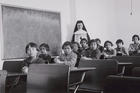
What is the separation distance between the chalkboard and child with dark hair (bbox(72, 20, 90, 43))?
1.66 ft

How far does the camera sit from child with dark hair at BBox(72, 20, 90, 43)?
6.85 meters

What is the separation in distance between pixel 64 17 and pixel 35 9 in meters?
1.09

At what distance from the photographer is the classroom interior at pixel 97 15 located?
6266mm

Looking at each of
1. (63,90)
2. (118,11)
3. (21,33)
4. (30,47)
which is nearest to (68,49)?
(30,47)

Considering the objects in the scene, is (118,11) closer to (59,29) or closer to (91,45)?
(59,29)

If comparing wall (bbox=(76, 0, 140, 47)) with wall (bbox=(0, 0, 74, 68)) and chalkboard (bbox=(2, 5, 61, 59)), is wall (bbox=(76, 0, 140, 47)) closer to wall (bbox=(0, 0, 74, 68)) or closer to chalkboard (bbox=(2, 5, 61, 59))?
wall (bbox=(0, 0, 74, 68))

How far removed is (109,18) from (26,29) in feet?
12.0

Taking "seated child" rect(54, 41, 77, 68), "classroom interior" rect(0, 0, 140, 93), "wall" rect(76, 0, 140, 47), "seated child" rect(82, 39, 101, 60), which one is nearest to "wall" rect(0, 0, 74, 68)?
"classroom interior" rect(0, 0, 140, 93)

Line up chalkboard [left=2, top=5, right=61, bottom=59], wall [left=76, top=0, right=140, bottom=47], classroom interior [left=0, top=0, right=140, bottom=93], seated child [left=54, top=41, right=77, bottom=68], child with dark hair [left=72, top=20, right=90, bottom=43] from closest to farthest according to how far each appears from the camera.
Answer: seated child [left=54, top=41, right=77, bottom=68], chalkboard [left=2, top=5, right=61, bottom=59], classroom interior [left=0, top=0, right=140, bottom=93], child with dark hair [left=72, top=20, right=90, bottom=43], wall [left=76, top=0, right=140, bottom=47]

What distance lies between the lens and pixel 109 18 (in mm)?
8555

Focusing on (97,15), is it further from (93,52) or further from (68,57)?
(68,57)

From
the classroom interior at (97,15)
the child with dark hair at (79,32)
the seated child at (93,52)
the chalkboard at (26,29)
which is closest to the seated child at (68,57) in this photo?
the seated child at (93,52)

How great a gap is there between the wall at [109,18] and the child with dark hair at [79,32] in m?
0.39

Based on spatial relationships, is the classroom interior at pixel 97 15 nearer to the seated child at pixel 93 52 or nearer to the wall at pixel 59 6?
the wall at pixel 59 6
